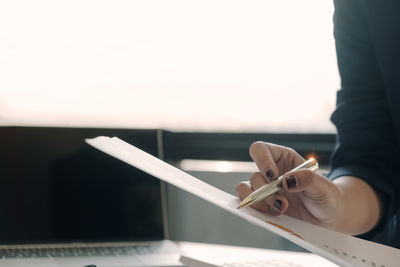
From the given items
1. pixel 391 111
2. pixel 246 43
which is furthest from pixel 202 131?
pixel 391 111

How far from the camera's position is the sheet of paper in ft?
1.68

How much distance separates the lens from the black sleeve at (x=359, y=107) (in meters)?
0.83

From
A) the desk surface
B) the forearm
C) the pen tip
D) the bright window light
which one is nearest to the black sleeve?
the forearm

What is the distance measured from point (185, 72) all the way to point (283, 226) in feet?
2.70

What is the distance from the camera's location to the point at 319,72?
1.36 m

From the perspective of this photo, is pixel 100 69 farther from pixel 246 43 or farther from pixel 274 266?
pixel 274 266

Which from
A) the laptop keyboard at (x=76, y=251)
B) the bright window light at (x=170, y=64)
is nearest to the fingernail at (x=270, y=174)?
the laptop keyboard at (x=76, y=251)

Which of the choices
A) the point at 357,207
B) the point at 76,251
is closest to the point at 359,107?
the point at 357,207

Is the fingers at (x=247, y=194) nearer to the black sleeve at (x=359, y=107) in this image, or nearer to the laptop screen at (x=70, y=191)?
the black sleeve at (x=359, y=107)

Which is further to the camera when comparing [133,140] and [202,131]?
[202,131]

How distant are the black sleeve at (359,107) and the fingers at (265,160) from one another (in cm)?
20

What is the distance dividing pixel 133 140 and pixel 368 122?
0.43 metres

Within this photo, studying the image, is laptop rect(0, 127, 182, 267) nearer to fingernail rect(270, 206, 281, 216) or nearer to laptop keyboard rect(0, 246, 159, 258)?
laptop keyboard rect(0, 246, 159, 258)

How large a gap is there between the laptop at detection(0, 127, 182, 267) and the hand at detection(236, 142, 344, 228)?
30 cm
